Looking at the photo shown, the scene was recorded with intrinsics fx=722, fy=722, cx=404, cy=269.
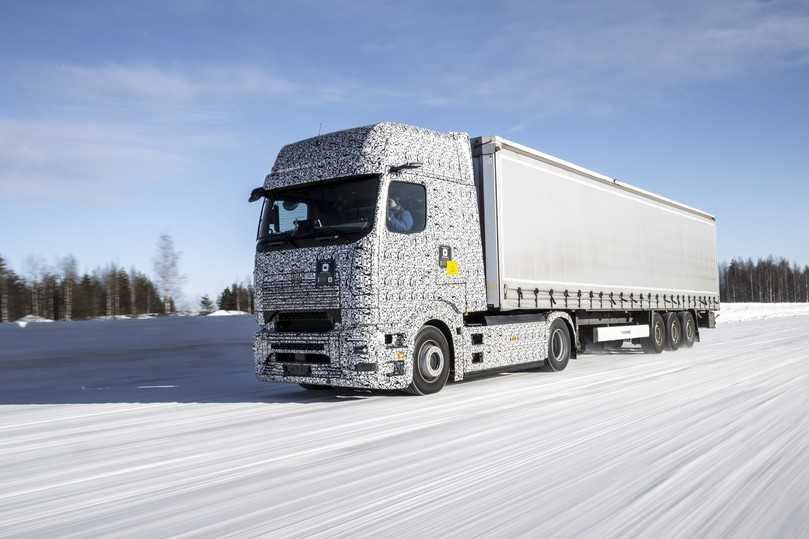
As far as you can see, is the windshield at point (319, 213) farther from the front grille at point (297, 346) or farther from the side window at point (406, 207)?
the front grille at point (297, 346)

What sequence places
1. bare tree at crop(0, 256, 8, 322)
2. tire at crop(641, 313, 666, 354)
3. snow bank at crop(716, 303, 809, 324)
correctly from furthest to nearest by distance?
bare tree at crop(0, 256, 8, 322), snow bank at crop(716, 303, 809, 324), tire at crop(641, 313, 666, 354)

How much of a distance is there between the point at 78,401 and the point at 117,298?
252ft

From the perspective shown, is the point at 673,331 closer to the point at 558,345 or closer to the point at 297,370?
the point at 558,345

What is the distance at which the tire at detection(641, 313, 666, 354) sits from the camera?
16.8 meters

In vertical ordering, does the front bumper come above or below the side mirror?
below

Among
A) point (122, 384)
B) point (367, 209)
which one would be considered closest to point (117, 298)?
point (122, 384)

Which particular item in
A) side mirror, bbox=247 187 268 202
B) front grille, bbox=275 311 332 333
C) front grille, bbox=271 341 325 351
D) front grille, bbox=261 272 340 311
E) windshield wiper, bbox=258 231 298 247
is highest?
side mirror, bbox=247 187 268 202

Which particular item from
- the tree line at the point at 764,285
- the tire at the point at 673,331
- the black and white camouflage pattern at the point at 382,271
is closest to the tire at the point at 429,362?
the black and white camouflage pattern at the point at 382,271

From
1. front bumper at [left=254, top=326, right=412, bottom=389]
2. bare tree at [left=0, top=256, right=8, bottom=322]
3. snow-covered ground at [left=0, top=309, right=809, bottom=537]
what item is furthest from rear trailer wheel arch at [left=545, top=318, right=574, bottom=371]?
bare tree at [left=0, top=256, right=8, bottom=322]

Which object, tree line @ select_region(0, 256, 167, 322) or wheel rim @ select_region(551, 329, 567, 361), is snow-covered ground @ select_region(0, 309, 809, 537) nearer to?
wheel rim @ select_region(551, 329, 567, 361)

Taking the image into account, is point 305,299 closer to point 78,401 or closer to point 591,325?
point 78,401

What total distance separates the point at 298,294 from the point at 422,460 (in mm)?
4180

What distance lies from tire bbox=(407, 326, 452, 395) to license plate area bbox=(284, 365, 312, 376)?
1.28 metres

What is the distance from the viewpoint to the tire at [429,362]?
9117mm
